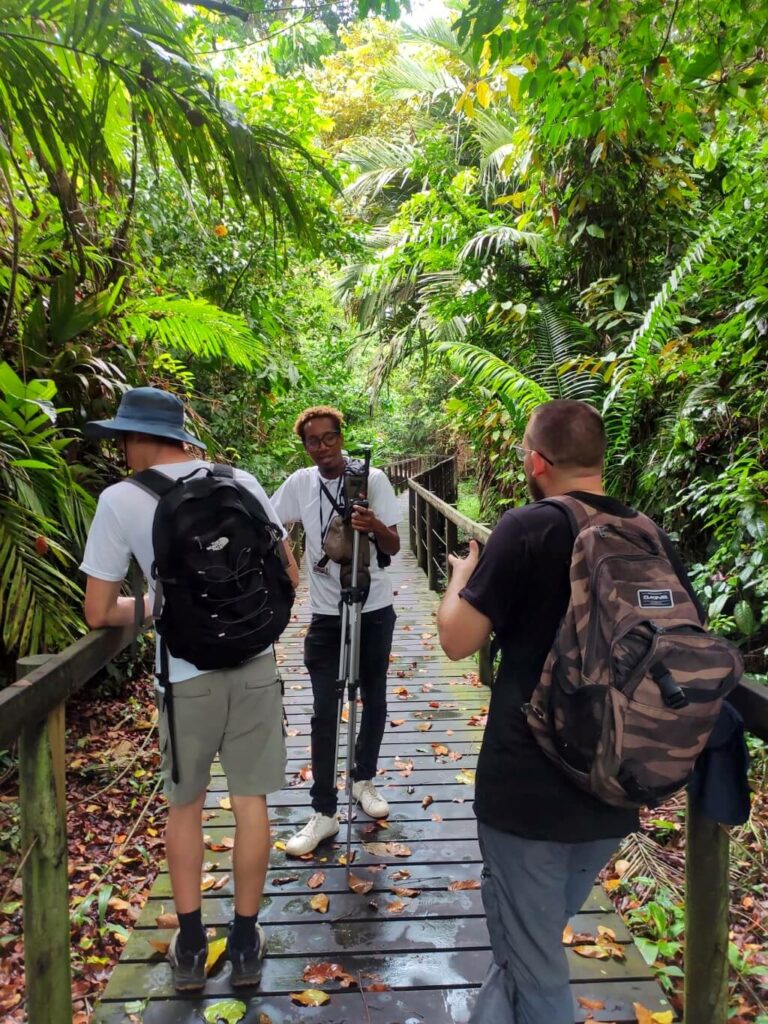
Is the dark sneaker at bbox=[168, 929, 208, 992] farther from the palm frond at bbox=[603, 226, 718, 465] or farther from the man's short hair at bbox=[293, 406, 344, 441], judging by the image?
the palm frond at bbox=[603, 226, 718, 465]

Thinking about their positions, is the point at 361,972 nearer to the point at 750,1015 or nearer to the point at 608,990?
the point at 608,990

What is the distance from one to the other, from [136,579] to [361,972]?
1525mm

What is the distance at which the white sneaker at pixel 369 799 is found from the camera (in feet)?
11.5

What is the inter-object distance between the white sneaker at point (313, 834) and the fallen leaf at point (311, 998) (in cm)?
81

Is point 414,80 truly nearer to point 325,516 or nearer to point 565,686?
point 325,516

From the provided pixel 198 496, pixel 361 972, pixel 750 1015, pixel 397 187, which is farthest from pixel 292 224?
pixel 397 187

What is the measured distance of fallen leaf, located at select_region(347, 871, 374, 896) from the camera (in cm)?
294

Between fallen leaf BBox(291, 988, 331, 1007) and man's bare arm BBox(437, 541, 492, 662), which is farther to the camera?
fallen leaf BBox(291, 988, 331, 1007)

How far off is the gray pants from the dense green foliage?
2169mm

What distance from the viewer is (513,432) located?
7.23 m

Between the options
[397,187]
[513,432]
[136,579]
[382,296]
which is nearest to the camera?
[136,579]

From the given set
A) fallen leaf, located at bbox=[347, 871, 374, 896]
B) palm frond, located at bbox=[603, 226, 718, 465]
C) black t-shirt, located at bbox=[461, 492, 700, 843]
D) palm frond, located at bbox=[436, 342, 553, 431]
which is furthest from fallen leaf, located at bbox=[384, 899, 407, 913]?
palm frond, located at bbox=[436, 342, 553, 431]

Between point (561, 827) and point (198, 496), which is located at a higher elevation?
point (198, 496)

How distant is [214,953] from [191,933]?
0.23m
